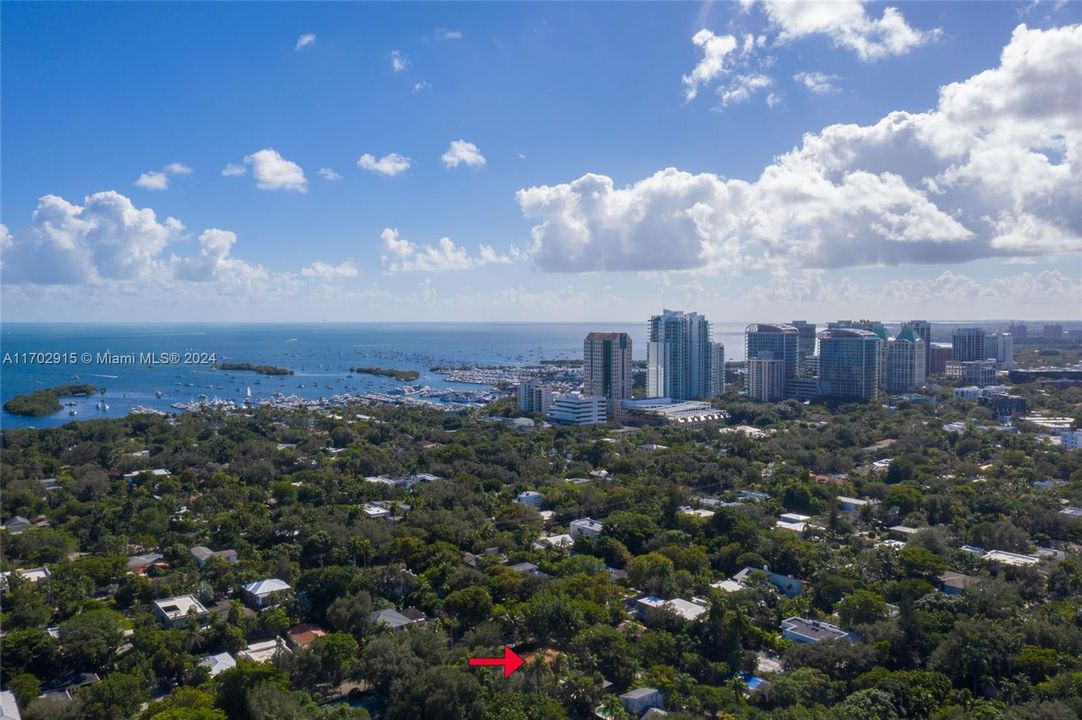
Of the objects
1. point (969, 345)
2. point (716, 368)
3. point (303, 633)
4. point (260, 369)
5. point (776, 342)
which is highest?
point (776, 342)

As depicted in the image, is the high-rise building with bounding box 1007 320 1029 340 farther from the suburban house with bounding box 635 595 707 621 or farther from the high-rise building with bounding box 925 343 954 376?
the suburban house with bounding box 635 595 707 621

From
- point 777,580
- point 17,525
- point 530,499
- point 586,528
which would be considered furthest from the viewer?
point 530,499

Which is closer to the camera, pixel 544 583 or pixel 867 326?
pixel 544 583

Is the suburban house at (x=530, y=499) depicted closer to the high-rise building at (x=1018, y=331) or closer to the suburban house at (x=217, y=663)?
the suburban house at (x=217, y=663)

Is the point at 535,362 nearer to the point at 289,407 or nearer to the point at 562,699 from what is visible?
the point at 289,407

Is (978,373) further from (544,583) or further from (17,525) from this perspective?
(17,525)

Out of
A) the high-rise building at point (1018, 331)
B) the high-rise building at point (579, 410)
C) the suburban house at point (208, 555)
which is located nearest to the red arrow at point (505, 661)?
the suburban house at point (208, 555)

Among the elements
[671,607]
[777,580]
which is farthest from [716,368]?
[671,607]
